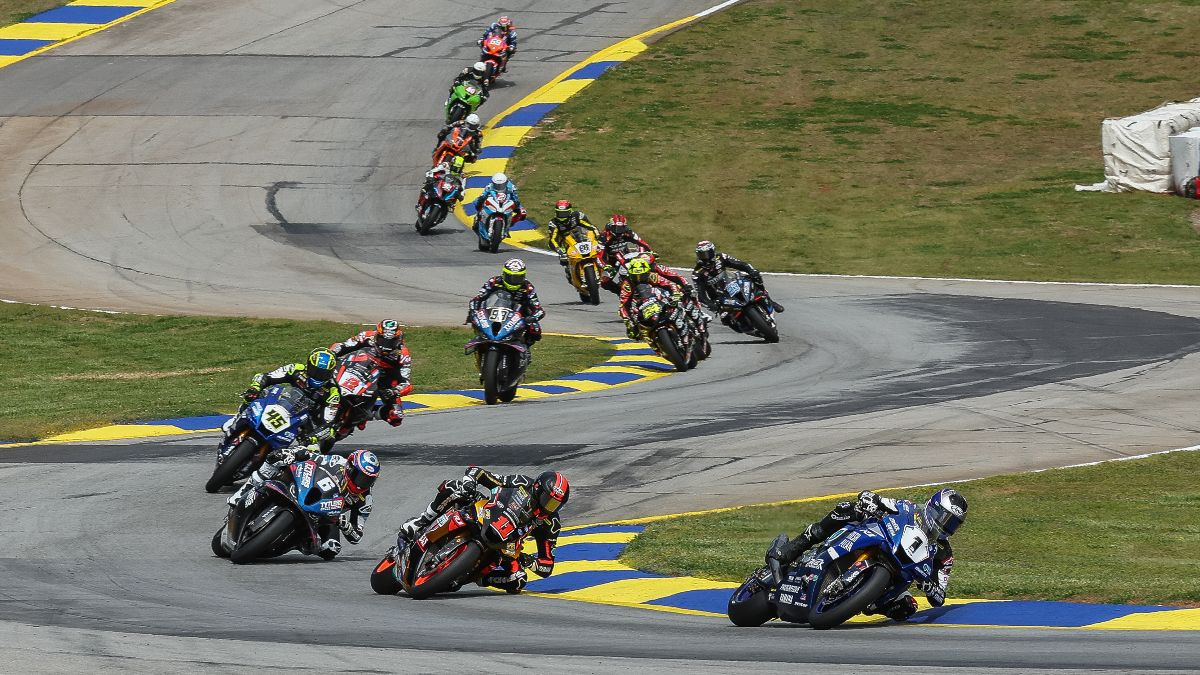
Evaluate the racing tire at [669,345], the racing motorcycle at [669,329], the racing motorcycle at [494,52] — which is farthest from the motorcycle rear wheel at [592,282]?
the racing motorcycle at [494,52]

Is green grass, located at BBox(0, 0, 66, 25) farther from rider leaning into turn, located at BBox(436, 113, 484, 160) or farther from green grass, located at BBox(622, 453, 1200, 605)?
green grass, located at BBox(622, 453, 1200, 605)

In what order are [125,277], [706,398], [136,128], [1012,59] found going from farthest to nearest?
[1012,59]
[136,128]
[125,277]
[706,398]

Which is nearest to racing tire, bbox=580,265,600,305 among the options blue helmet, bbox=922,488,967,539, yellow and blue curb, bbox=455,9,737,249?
yellow and blue curb, bbox=455,9,737,249

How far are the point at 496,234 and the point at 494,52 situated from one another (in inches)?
643

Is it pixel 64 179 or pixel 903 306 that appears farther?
pixel 64 179

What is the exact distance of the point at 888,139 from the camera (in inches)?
1821

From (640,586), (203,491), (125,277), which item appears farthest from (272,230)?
(640,586)

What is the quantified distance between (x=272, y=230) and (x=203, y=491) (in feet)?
71.8

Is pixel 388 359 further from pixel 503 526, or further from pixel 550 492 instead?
pixel 503 526

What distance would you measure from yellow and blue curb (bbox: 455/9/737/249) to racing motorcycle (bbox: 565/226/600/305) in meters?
6.51

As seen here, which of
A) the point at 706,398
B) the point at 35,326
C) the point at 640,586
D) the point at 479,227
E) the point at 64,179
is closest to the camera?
the point at 640,586

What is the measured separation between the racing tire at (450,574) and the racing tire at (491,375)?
10145mm

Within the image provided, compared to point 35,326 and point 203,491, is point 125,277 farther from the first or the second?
point 203,491

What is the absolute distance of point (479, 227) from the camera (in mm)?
36219
